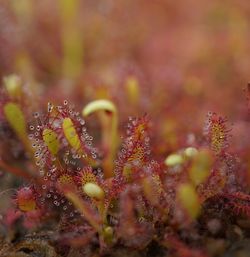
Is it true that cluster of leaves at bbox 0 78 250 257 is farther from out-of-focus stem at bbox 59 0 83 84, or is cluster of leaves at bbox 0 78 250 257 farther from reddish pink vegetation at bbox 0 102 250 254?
out-of-focus stem at bbox 59 0 83 84

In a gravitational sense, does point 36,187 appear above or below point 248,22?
below

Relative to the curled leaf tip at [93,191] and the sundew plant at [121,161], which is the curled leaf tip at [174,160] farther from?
the curled leaf tip at [93,191]

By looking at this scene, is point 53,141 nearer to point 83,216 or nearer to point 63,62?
point 83,216

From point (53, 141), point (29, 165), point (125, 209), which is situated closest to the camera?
point (125, 209)

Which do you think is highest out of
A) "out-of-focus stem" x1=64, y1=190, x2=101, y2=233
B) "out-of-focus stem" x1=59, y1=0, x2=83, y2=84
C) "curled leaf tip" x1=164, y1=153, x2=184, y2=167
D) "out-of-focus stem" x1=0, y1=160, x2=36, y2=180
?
"out-of-focus stem" x1=59, y1=0, x2=83, y2=84

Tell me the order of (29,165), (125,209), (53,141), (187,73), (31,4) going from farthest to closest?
(31,4), (187,73), (29,165), (53,141), (125,209)

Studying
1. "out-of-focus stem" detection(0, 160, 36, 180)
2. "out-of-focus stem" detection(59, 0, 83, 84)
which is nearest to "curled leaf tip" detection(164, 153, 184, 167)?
"out-of-focus stem" detection(0, 160, 36, 180)

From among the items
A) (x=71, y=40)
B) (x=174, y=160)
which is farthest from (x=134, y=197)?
(x=71, y=40)

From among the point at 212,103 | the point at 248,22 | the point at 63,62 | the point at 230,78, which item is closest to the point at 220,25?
the point at 248,22

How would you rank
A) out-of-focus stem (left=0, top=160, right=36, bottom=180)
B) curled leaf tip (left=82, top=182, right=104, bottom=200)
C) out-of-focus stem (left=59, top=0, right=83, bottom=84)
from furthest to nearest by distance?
out-of-focus stem (left=59, top=0, right=83, bottom=84)
out-of-focus stem (left=0, top=160, right=36, bottom=180)
curled leaf tip (left=82, top=182, right=104, bottom=200)
